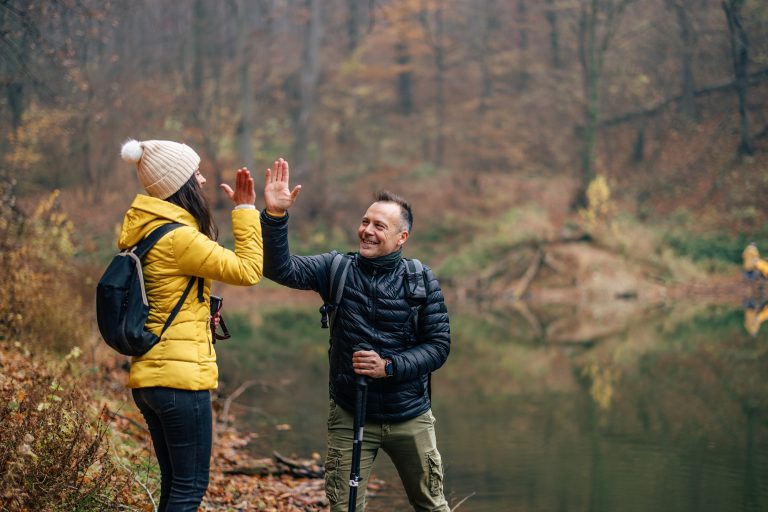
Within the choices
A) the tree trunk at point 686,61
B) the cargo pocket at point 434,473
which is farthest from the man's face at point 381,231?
the tree trunk at point 686,61

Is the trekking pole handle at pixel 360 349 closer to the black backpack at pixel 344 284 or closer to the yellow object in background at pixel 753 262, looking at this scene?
the black backpack at pixel 344 284

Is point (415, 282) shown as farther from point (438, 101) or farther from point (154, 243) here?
point (438, 101)

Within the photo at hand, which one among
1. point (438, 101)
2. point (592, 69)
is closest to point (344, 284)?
point (592, 69)

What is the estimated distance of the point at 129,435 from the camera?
7355 millimetres

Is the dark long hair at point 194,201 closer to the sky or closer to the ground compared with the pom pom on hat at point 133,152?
closer to the ground

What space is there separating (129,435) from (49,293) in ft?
8.45

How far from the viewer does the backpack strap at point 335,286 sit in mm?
4512

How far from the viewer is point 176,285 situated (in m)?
3.84

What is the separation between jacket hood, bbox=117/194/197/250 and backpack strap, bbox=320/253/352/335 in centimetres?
94

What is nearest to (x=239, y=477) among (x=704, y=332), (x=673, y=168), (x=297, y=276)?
(x=297, y=276)

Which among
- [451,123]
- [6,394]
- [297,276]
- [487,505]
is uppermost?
[451,123]

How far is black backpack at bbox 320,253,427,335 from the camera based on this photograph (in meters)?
4.44

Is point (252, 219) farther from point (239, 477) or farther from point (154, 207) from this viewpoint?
point (239, 477)

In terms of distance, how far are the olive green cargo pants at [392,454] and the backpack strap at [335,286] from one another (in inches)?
19.3
